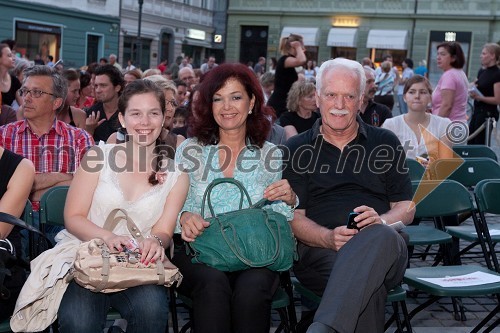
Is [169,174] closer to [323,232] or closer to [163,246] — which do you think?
[163,246]

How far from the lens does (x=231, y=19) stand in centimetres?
4312

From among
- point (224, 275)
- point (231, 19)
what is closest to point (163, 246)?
point (224, 275)

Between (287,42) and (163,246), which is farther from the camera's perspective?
(287,42)

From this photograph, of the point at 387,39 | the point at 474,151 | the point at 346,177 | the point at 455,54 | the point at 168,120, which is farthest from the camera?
the point at 387,39

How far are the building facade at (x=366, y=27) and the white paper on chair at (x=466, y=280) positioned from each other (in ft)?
114

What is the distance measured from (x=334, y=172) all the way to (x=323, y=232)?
1.37ft

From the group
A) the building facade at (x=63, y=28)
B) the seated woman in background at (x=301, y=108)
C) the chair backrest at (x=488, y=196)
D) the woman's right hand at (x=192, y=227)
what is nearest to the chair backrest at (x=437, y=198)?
the chair backrest at (x=488, y=196)

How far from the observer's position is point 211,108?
3754mm

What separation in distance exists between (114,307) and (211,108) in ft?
4.16

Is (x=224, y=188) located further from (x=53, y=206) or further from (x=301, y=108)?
(x=301, y=108)

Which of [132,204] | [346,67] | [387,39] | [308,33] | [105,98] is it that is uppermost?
[308,33]

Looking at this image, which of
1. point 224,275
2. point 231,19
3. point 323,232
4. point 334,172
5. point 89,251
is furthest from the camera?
point 231,19

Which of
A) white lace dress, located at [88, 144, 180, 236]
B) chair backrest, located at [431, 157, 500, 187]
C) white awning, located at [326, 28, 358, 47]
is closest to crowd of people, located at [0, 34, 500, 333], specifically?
white lace dress, located at [88, 144, 180, 236]

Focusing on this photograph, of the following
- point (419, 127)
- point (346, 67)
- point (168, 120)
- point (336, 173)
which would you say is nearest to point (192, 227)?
point (336, 173)
